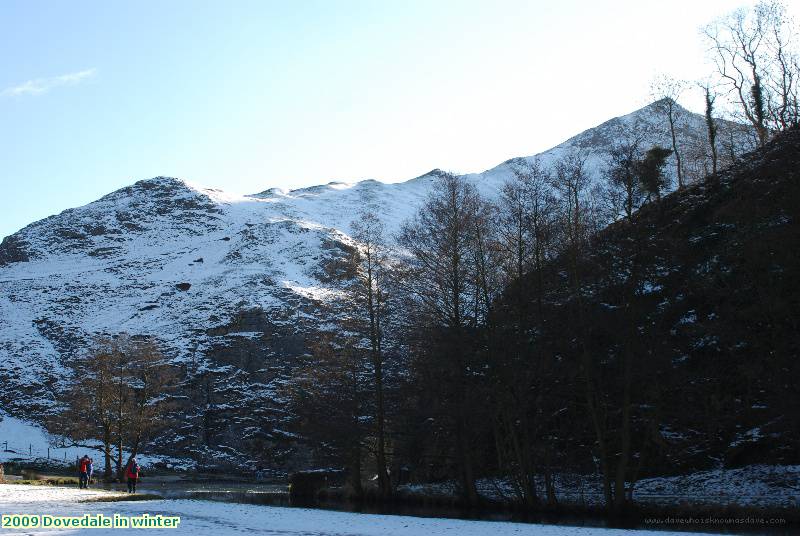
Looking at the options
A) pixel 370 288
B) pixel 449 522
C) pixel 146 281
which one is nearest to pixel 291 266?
pixel 146 281

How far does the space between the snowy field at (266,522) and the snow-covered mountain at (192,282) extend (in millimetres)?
12173

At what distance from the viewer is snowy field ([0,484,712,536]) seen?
12578 millimetres

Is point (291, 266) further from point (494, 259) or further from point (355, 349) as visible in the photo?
point (494, 259)

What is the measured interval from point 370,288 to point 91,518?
14.9m

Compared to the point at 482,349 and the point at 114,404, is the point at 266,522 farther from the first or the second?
the point at 114,404

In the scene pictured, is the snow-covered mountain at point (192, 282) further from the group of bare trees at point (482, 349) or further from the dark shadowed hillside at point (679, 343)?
the dark shadowed hillside at point (679, 343)

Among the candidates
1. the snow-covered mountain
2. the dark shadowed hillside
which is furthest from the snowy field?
the snow-covered mountain

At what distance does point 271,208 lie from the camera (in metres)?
105

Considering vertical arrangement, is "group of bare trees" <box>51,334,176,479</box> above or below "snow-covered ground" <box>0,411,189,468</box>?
above

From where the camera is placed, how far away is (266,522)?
14.5 metres

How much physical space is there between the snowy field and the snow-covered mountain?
479 inches

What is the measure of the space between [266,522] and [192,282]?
6230 cm

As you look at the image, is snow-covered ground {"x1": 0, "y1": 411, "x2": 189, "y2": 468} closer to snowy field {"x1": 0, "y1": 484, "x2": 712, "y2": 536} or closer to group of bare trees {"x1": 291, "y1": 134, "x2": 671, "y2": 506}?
group of bare trees {"x1": 291, "y1": 134, "x2": 671, "y2": 506}

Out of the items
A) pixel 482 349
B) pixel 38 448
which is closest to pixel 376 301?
pixel 482 349
